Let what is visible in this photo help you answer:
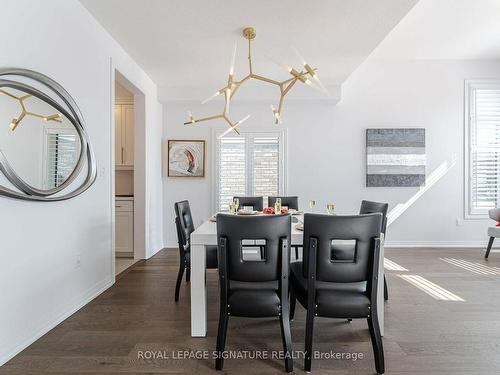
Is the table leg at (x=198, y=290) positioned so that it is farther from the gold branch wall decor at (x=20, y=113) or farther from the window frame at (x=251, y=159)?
the window frame at (x=251, y=159)

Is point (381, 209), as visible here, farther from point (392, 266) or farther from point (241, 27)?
point (241, 27)

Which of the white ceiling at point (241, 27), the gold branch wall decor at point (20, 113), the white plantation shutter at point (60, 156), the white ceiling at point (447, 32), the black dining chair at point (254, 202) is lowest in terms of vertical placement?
the black dining chair at point (254, 202)

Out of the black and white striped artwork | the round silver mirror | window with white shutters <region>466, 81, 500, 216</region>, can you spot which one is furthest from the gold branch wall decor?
window with white shutters <region>466, 81, 500, 216</region>

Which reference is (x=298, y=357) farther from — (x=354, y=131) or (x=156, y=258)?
(x=354, y=131)

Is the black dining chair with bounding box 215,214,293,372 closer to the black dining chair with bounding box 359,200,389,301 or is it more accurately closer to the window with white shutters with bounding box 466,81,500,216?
the black dining chair with bounding box 359,200,389,301

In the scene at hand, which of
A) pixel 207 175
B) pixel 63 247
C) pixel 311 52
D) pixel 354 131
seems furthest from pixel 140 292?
pixel 354 131

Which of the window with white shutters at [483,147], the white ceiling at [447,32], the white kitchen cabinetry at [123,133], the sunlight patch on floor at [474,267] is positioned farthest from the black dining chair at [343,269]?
the window with white shutters at [483,147]

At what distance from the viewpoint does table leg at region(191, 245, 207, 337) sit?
2170 mm

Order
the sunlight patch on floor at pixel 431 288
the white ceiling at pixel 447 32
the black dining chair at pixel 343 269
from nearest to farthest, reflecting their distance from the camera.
Result: the black dining chair at pixel 343 269 < the sunlight patch on floor at pixel 431 288 < the white ceiling at pixel 447 32

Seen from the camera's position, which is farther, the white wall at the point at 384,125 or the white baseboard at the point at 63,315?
the white wall at the point at 384,125

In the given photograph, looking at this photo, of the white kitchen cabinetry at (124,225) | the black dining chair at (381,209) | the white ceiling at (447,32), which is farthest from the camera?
the white kitchen cabinetry at (124,225)

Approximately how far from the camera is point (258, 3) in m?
2.80

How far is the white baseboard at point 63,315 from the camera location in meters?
1.96

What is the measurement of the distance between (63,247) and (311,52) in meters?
3.47
